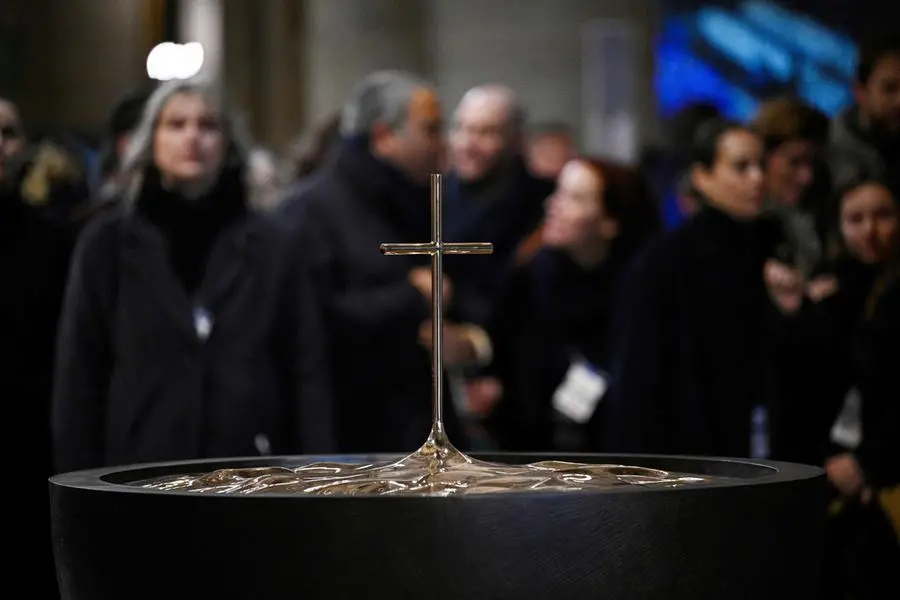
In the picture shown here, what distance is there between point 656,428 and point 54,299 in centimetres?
206

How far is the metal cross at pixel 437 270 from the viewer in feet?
8.45

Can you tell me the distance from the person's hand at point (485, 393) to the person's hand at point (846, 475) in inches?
51.1

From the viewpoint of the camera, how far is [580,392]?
6938mm

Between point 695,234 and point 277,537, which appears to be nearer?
point 277,537

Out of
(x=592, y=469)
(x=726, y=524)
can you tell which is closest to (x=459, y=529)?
(x=726, y=524)

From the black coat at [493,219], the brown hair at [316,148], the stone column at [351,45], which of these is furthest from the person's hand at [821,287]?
the stone column at [351,45]

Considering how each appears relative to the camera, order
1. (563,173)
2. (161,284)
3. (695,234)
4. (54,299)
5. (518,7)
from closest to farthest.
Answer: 1. (161,284)
2. (54,299)
3. (695,234)
4. (563,173)
5. (518,7)

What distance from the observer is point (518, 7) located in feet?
25.9

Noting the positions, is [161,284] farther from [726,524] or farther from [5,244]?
[726,524]

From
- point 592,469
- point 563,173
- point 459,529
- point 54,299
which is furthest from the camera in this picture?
point 563,173

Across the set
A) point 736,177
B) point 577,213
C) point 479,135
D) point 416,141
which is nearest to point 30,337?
point 416,141

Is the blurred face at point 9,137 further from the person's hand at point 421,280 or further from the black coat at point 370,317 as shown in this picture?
the person's hand at point 421,280

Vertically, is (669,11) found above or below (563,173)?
→ above

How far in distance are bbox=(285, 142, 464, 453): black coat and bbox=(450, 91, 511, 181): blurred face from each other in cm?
80
